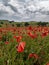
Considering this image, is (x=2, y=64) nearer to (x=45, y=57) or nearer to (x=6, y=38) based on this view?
(x=45, y=57)

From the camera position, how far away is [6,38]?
812cm

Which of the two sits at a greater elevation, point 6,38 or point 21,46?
point 21,46

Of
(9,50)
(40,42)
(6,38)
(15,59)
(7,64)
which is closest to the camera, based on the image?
(7,64)

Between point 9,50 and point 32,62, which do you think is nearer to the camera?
point 32,62

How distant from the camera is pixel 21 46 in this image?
14.6 ft

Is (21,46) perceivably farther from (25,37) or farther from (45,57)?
(25,37)

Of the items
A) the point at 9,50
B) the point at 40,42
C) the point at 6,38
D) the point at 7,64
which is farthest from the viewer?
the point at 6,38

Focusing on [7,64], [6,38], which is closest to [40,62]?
[7,64]

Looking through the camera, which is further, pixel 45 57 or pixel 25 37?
pixel 25 37

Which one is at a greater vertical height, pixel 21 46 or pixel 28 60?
pixel 21 46

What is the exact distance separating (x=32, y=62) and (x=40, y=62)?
225 millimetres

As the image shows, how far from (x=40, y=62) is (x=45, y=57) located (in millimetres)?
132

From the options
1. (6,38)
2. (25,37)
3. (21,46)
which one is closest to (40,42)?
(25,37)

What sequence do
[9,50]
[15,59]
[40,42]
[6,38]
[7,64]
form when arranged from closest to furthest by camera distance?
[7,64]
[15,59]
[9,50]
[40,42]
[6,38]
